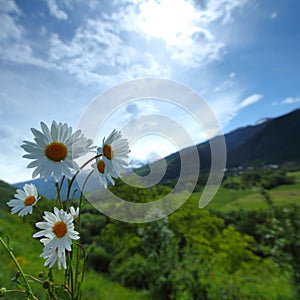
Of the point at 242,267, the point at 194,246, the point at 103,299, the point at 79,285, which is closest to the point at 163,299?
the point at 103,299

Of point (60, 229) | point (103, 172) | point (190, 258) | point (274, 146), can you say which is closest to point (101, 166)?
point (103, 172)

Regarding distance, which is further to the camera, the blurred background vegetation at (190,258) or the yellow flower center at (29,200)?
the blurred background vegetation at (190,258)

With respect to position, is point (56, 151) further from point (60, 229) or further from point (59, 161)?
point (60, 229)

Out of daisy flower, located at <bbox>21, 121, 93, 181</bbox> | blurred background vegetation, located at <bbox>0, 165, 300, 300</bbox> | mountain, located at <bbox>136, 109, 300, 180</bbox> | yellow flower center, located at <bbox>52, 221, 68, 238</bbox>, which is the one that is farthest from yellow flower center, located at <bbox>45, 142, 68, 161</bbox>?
mountain, located at <bbox>136, 109, 300, 180</bbox>

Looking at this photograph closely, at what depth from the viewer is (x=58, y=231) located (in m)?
0.38

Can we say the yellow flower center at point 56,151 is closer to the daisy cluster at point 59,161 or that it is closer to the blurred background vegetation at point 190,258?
the daisy cluster at point 59,161

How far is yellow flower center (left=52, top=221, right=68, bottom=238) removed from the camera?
1.24 ft

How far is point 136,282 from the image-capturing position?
3316 mm

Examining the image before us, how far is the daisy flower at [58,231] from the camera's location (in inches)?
14.4

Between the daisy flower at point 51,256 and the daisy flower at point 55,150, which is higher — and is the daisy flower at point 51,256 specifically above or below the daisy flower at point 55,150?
below

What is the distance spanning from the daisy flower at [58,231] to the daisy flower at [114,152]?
0.10 meters

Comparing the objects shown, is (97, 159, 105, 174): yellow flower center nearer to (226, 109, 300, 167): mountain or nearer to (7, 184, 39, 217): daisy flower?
(7, 184, 39, 217): daisy flower

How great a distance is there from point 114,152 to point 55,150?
3.8 inches

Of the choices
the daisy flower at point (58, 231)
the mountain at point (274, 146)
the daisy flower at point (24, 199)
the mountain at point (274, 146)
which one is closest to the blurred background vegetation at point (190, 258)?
the daisy flower at point (24, 199)
